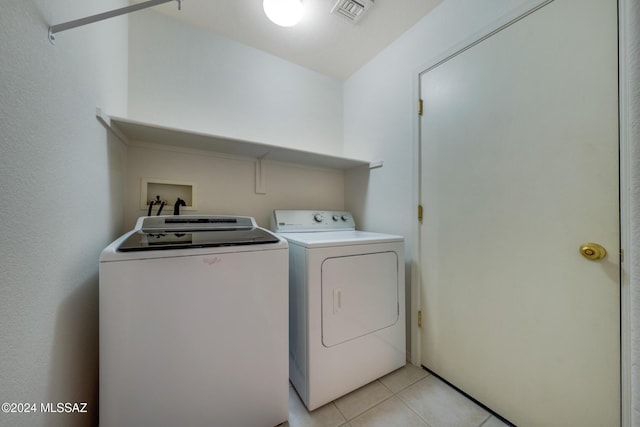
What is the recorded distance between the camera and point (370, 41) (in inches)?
74.7

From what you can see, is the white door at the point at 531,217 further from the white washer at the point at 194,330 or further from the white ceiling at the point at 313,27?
the white washer at the point at 194,330

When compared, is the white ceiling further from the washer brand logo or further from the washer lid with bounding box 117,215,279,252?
the washer brand logo

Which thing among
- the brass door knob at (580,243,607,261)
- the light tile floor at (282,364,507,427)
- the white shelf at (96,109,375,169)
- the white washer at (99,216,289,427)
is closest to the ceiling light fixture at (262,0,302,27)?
the white shelf at (96,109,375,169)

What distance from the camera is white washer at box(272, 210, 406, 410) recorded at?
1.26 meters

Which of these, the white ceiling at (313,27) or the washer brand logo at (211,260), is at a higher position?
the white ceiling at (313,27)

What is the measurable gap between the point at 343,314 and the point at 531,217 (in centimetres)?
113

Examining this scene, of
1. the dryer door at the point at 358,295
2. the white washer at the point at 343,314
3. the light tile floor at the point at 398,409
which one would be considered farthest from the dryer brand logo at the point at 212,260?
the light tile floor at the point at 398,409

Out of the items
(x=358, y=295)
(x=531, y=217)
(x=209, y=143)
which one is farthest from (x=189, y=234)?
(x=531, y=217)

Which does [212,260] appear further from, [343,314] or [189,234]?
Result: [343,314]

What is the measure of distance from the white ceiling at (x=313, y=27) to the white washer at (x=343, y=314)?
166 centimetres

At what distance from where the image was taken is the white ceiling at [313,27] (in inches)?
61.7

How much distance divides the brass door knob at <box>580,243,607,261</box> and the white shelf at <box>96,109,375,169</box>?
1457 millimetres

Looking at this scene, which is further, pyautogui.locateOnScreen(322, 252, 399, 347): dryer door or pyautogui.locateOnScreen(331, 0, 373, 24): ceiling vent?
pyautogui.locateOnScreen(331, 0, 373, 24): ceiling vent

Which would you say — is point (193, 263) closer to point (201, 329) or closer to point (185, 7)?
→ point (201, 329)
